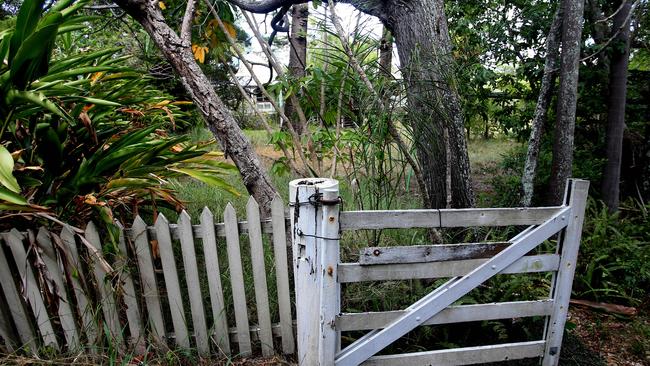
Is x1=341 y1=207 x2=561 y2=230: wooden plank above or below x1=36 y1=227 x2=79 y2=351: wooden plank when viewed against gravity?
above

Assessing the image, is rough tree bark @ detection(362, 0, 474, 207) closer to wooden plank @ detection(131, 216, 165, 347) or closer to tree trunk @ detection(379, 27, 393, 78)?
tree trunk @ detection(379, 27, 393, 78)

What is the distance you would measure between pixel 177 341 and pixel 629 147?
5.62 meters

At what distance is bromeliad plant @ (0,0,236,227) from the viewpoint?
206 cm

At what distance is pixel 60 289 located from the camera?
7.45 ft

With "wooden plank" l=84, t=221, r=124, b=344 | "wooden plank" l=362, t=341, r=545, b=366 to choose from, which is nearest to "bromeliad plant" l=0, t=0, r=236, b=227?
"wooden plank" l=84, t=221, r=124, b=344

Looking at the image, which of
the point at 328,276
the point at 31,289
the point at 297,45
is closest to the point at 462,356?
the point at 328,276

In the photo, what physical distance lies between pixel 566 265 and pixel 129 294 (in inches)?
99.1

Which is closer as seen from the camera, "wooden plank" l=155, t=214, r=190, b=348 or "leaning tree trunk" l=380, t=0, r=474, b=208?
"wooden plank" l=155, t=214, r=190, b=348

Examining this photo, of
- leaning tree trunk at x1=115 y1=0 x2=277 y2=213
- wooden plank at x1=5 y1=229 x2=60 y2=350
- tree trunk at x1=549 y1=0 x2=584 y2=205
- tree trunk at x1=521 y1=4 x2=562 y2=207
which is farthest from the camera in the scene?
tree trunk at x1=521 y1=4 x2=562 y2=207

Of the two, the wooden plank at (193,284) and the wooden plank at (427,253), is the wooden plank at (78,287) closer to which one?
the wooden plank at (193,284)

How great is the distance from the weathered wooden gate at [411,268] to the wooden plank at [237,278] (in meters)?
0.50

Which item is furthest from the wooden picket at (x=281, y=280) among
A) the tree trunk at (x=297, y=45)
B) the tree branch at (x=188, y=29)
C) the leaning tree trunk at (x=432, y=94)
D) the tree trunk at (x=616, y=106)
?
the tree trunk at (x=616, y=106)

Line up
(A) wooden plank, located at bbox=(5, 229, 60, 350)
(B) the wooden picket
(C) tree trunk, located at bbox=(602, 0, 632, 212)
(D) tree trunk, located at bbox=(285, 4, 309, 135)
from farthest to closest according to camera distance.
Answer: (C) tree trunk, located at bbox=(602, 0, 632, 212), (D) tree trunk, located at bbox=(285, 4, 309, 135), (A) wooden plank, located at bbox=(5, 229, 60, 350), (B) the wooden picket

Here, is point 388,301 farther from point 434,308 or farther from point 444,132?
point 444,132
